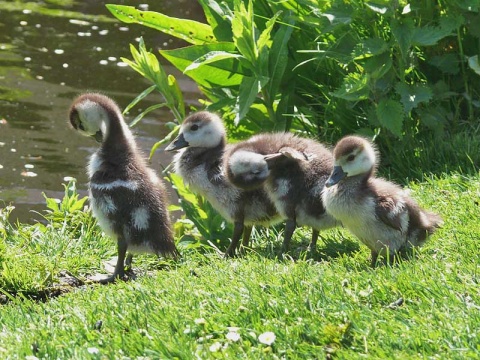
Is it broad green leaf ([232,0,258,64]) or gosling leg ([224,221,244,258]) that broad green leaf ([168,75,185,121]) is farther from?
gosling leg ([224,221,244,258])

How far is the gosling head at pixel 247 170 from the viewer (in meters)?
6.97

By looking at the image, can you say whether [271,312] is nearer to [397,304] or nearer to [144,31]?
[397,304]

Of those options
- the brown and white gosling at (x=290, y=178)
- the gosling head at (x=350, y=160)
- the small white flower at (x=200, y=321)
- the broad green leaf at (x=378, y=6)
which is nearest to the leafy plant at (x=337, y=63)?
the broad green leaf at (x=378, y=6)

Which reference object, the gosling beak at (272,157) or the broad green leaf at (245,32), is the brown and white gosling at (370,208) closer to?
the gosling beak at (272,157)

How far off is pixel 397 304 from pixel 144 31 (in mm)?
11575

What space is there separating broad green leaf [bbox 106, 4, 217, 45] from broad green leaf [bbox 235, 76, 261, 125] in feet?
3.52

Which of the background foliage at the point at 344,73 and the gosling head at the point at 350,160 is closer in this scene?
the gosling head at the point at 350,160

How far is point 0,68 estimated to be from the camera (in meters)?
13.8

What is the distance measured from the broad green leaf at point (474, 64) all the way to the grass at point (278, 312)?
1.85m

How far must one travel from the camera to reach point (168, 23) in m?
9.04

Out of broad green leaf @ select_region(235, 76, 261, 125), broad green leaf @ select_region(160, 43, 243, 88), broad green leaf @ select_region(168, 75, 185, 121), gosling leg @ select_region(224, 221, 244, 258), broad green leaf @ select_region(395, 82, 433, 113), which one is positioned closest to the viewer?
gosling leg @ select_region(224, 221, 244, 258)

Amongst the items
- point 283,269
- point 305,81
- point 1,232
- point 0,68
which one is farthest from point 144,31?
point 283,269

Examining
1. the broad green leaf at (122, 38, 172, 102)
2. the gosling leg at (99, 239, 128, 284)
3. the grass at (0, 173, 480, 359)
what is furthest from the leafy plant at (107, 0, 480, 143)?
the grass at (0, 173, 480, 359)

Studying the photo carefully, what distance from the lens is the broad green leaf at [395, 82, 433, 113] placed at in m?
7.93
